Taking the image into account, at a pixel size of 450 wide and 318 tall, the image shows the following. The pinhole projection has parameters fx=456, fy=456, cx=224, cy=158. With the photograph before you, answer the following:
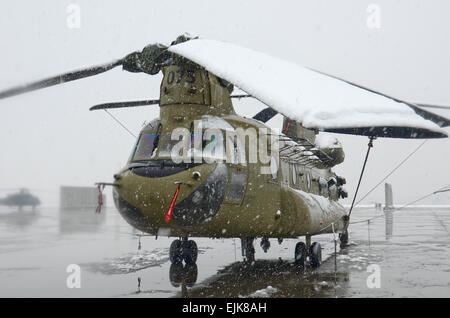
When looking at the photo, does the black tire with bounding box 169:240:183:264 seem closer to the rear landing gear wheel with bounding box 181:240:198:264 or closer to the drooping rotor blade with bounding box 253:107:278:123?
the rear landing gear wheel with bounding box 181:240:198:264

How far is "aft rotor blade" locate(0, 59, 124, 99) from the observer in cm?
873

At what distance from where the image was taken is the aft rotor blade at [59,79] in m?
8.73

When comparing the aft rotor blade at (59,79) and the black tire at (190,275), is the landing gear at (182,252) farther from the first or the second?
the aft rotor blade at (59,79)

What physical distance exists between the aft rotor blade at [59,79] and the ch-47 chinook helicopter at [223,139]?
0.07 ft

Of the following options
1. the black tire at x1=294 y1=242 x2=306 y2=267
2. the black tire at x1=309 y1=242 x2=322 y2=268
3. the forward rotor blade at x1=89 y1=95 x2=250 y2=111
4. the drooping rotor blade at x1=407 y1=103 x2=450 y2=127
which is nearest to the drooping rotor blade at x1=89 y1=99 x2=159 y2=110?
the forward rotor blade at x1=89 y1=95 x2=250 y2=111

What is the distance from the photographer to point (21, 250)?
550 inches

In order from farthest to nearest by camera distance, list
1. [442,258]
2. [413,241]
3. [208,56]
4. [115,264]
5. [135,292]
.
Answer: [413,241]
[442,258]
[115,264]
[135,292]
[208,56]

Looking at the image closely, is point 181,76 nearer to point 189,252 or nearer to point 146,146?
point 146,146

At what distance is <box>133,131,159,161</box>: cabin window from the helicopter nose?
1.22 metres

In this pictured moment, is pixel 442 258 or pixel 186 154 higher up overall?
pixel 186 154

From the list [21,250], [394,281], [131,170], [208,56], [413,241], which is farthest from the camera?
[413,241]
